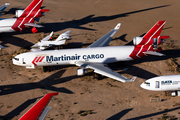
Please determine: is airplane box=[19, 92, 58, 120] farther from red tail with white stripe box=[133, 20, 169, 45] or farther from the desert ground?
red tail with white stripe box=[133, 20, 169, 45]

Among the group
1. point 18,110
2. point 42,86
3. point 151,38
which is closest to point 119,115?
point 42,86

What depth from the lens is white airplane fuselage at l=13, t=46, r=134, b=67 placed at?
46625mm

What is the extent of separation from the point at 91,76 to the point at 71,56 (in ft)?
19.0

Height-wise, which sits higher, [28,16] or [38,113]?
[28,16]

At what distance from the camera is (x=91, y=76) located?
47562mm

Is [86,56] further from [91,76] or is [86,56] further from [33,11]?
[33,11]

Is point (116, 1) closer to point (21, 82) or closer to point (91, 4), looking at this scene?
point (91, 4)

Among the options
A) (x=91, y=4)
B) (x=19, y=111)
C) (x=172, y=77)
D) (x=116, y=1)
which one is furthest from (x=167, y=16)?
(x=19, y=111)

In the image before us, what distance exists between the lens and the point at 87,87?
1751 inches

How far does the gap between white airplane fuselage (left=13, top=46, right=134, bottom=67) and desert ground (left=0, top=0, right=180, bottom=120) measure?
2896mm

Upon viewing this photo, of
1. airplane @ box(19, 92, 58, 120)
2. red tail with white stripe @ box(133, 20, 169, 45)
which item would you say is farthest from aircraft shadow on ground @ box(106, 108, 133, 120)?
red tail with white stripe @ box(133, 20, 169, 45)

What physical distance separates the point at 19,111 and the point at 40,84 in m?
8.03

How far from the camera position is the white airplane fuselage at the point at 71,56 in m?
46.6

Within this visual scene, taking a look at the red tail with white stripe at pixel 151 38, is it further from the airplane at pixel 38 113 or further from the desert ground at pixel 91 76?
the airplane at pixel 38 113
